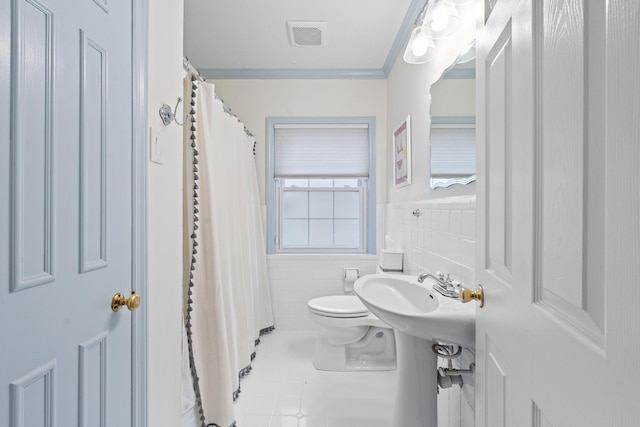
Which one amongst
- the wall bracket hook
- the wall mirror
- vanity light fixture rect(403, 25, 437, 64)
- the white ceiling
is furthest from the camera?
the white ceiling

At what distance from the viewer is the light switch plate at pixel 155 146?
41.1 inches

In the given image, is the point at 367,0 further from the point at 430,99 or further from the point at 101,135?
the point at 101,135

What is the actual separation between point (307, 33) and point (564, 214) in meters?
2.26

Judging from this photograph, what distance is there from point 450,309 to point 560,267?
0.63 metres

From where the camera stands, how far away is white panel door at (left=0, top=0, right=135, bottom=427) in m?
0.59

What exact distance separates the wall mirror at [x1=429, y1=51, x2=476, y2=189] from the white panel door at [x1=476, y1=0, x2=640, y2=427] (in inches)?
25.7

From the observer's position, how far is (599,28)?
0.40m

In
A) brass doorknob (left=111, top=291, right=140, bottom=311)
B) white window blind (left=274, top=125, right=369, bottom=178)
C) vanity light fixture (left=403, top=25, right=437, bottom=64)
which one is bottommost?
brass doorknob (left=111, top=291, right=140, bottom=311)

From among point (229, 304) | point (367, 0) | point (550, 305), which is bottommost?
point (229, 304)

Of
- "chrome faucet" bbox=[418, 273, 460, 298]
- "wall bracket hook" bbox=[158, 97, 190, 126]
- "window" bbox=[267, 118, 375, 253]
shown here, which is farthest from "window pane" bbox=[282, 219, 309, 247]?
"wall bracket hook" bbox=[158, 97, 190, 126]

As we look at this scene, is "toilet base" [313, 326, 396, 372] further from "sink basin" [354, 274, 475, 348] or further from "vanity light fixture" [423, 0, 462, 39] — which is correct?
"vanity light fixture" [423, 0, 462, 39]

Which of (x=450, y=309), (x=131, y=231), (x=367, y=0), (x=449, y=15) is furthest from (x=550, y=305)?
(x=367, y=0)

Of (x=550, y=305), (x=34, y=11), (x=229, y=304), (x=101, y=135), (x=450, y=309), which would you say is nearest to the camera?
(x=550, y=305)

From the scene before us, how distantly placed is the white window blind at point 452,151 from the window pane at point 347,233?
4.37ft
